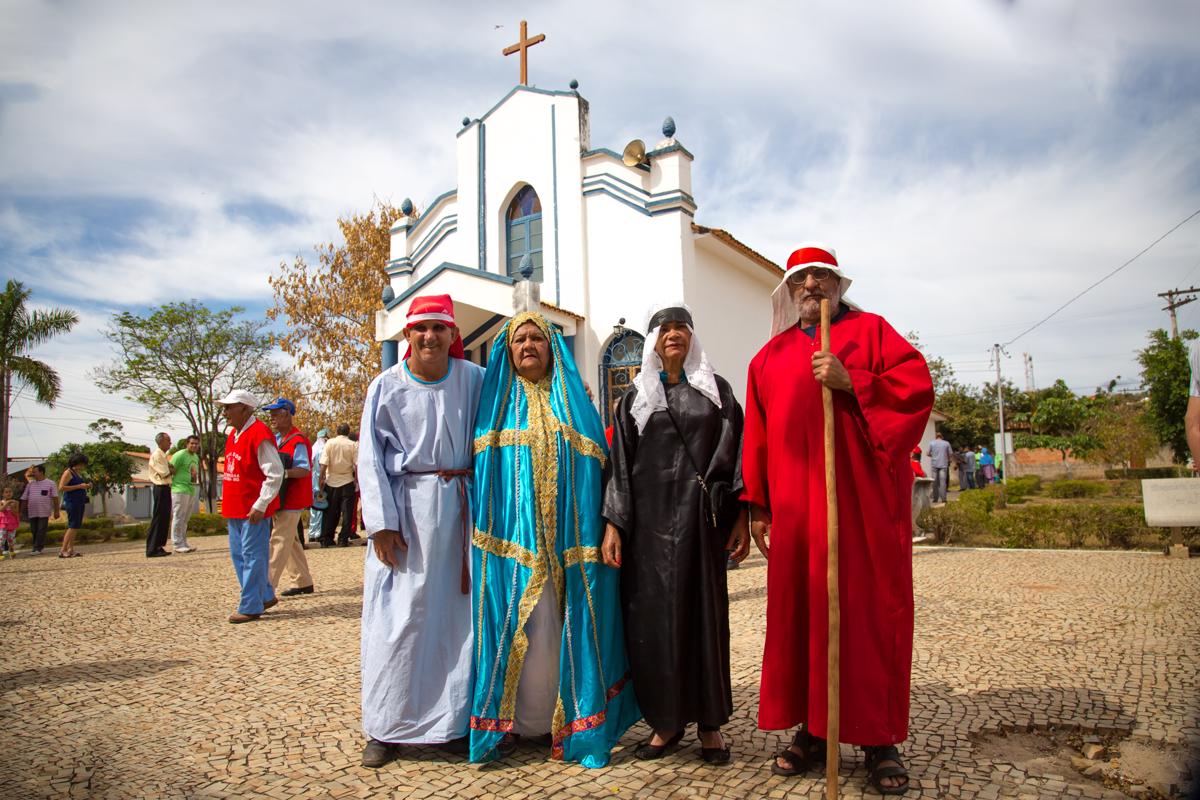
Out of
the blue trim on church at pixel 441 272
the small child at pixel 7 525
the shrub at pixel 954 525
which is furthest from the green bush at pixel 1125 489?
the small child at pixel 7 525

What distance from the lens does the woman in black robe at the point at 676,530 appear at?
3.07m

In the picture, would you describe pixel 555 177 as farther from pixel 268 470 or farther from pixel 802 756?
pixel 802 756

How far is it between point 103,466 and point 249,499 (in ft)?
106

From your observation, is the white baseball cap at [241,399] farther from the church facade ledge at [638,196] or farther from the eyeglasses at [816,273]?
the church facade ledge at [638,196]

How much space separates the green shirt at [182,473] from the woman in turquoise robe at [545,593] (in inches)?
375

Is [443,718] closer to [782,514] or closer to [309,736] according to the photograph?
[309,736]

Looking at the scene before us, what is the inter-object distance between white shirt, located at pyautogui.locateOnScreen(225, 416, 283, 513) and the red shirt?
37 mm

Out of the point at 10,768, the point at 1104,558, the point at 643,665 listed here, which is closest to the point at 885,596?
the point at 643,665

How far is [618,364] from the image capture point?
1189 cm

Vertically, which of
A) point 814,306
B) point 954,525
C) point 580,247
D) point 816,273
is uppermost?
point 580,247

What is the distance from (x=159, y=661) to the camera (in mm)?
4902

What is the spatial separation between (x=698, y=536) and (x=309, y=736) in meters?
2.04

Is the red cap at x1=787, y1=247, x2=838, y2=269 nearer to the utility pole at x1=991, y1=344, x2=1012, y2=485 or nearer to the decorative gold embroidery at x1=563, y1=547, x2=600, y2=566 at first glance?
the decorative gold embroidery at x1=563, y1=547, x2=600, y2=566

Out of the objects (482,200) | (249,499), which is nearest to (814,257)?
(249,499)
